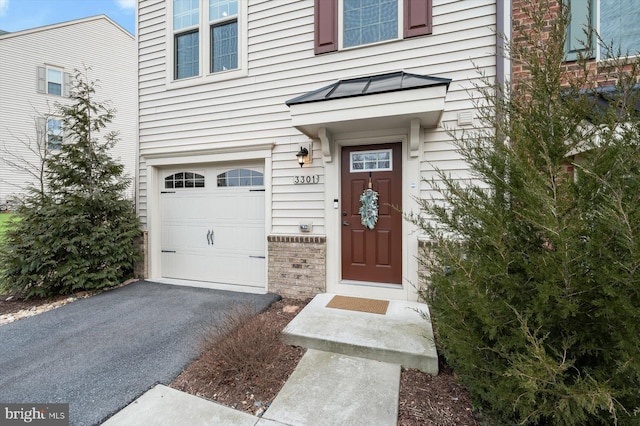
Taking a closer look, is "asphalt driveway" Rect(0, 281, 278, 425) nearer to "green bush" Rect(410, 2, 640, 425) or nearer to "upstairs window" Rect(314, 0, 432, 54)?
"green bush" Rect(410, 2, 640, 425)

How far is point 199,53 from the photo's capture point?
16.4ft

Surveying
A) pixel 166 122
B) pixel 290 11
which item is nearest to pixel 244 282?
pixel 166 122

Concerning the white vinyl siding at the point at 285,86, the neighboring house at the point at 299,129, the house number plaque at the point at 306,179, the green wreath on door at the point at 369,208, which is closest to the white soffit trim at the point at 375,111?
the neighboring house at the point at 299,129

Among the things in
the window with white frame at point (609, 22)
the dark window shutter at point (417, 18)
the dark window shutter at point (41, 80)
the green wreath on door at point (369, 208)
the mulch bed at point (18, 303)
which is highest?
the dark window shutter at point (41, 80)

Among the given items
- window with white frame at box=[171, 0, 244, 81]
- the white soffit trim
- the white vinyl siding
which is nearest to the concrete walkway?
the white vinyl siding

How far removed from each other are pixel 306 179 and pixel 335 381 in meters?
2.76

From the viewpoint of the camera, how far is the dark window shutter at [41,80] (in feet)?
40.7

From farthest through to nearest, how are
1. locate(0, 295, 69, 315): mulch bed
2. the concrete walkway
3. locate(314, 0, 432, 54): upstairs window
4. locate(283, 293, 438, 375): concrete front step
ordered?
locate(0, 295, 69, 315): mulch bed < locate(314, 0, 432, 54): upstairs window < locate(283, 293, 438, 375): concrete front step < the concrete walkway

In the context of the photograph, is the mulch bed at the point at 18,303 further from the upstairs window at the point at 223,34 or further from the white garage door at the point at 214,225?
the upstairs window at the point at 223,34

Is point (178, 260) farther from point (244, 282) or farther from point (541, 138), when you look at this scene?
point (541, 138)

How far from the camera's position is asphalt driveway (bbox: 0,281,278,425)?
2.16 metres

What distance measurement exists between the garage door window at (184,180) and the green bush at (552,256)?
4.48m

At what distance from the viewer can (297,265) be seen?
4.30 metres

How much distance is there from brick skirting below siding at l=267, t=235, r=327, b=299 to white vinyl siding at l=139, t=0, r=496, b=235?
19cm
